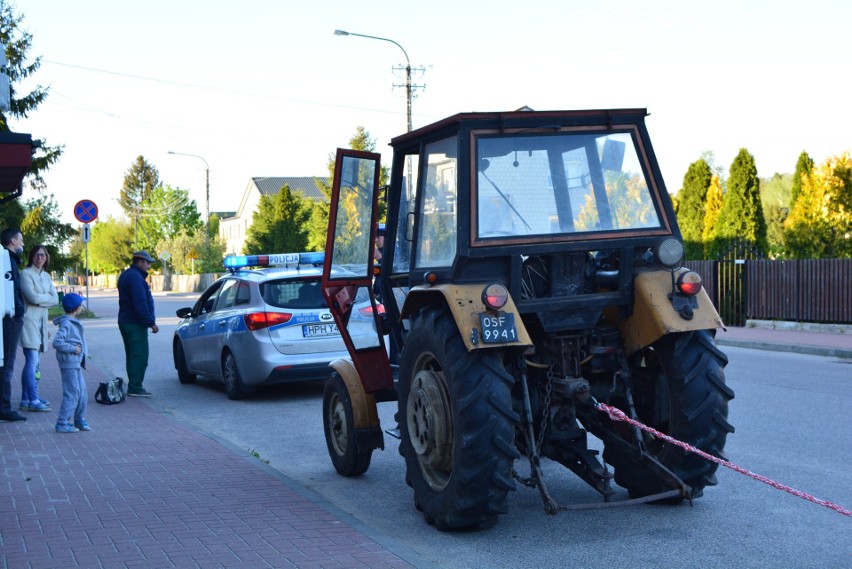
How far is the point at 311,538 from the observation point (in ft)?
18.6

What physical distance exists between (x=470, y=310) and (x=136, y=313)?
805 cm

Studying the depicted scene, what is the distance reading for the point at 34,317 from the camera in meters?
11.3

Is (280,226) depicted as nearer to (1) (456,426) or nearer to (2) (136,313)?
(2) (136,313)

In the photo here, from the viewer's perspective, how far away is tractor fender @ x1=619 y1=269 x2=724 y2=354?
580 cm

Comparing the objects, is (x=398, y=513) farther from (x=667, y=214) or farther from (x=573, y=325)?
(x=667, y=214)

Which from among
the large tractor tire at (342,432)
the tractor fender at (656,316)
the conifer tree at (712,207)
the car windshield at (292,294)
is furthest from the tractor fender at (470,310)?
the conifer tree at (712,207)

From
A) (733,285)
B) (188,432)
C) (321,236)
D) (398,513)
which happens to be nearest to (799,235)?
(733,285)

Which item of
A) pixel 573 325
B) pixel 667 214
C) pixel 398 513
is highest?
pixel 667 214

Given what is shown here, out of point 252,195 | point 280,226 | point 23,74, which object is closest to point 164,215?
point 252,195

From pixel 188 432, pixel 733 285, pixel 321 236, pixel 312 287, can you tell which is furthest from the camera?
pixel 321 236

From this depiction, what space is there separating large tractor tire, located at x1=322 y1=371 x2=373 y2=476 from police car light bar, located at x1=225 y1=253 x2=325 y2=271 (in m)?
4.49

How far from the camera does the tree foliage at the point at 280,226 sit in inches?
2707

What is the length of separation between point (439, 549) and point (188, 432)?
191 inches

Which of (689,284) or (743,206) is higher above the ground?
(743,206)
